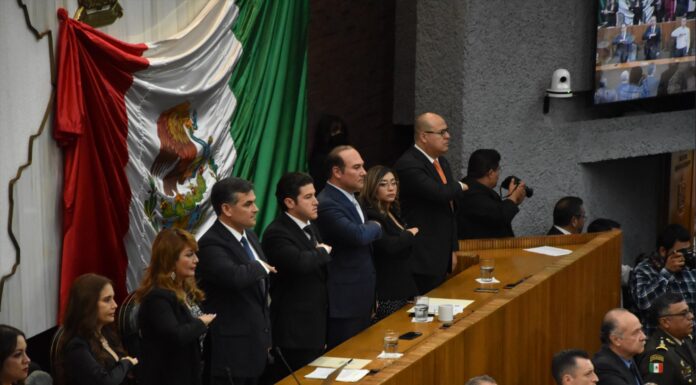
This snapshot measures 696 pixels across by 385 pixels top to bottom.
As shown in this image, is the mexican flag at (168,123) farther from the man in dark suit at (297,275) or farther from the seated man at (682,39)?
the seated man at (682,39)

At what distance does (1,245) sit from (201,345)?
3.15 ft

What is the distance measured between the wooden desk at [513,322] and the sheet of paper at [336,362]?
0.19 feet

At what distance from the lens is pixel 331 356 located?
5.41 m

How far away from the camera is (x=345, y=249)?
19.6 feet

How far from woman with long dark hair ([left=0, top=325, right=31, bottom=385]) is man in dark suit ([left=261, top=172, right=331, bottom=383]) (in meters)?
1.38

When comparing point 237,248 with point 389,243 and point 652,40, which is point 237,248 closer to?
point 389,243

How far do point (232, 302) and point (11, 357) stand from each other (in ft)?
3.59

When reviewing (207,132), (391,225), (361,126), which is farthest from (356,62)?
(391,225)

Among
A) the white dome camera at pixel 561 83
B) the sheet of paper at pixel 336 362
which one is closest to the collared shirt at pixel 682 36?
the white dome camera at pixel 561 83

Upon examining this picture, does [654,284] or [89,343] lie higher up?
[89,343]

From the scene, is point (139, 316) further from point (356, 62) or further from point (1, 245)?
point (356, 62)

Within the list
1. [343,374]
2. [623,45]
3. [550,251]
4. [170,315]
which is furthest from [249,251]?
[623,45]

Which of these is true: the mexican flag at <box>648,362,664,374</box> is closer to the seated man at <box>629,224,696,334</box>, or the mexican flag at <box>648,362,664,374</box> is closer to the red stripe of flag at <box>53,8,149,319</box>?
the seated man at <box>629,224,696,334</box>

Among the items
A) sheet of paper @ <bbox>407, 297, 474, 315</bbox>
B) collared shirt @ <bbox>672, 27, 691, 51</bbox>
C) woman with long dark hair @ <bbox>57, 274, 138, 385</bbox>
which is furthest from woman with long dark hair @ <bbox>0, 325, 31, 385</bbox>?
collared shirt @ <bbox>672, 27, 691, 51</bbox>
